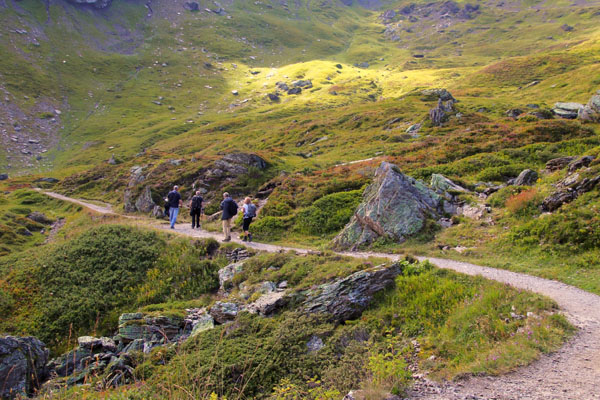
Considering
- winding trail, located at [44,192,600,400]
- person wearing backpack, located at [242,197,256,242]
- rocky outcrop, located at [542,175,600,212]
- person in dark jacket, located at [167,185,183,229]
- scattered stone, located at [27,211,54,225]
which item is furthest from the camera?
scattered stone, located at [27,211,54,225]

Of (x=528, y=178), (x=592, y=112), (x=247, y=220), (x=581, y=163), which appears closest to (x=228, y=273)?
(x=247, y=220)

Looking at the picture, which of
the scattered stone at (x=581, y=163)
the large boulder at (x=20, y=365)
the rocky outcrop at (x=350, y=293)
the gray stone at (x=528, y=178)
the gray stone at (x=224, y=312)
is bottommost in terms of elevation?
the large boulder at (x=20, y=365)

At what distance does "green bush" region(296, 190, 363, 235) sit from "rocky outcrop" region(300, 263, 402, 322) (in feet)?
32.5

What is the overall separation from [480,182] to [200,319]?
20427 mm

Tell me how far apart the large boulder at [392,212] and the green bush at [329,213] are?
2635 millimetres

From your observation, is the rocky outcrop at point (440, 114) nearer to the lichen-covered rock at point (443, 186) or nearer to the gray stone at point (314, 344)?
the lichen-covered rock at point (443, 186)

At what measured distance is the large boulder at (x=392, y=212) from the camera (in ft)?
57.8

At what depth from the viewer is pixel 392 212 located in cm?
1805

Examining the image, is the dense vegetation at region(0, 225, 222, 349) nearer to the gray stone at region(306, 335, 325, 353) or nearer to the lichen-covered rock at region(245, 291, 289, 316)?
the lichen-covered rock at region(245, 291, 289, 316)

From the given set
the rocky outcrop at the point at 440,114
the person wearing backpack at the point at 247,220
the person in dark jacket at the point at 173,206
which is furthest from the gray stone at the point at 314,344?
the rocky outcrop at the point at 440,114

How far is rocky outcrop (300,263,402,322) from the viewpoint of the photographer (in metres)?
10.6

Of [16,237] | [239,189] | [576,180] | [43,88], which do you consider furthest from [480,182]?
[43,88]

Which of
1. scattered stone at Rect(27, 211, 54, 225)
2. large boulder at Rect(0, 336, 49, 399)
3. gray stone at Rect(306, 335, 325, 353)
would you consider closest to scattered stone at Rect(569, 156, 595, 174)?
gray stone at Rect(306, 335, 325, 353)

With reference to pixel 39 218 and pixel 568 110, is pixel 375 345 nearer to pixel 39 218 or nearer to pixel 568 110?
pixel 39 218
